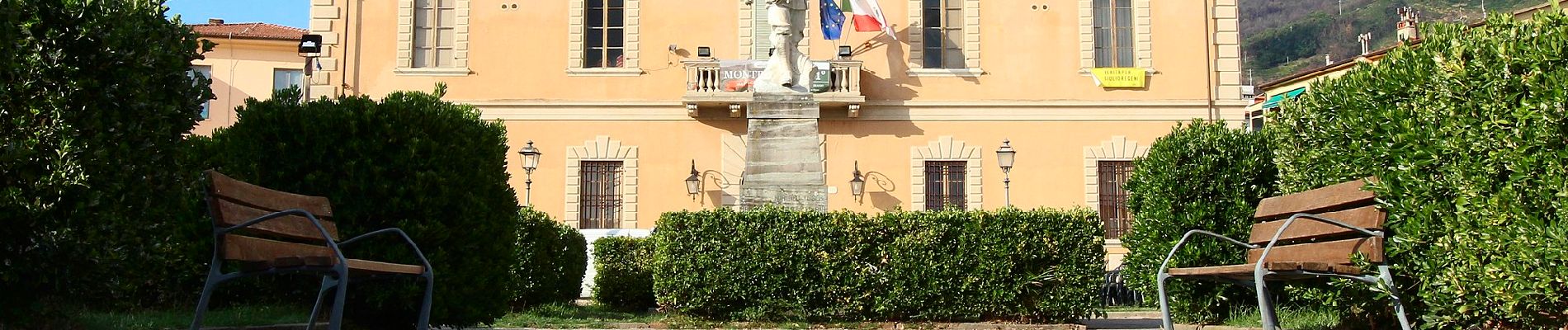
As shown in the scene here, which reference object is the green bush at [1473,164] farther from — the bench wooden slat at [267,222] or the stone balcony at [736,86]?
the stone balcony at [736,86]

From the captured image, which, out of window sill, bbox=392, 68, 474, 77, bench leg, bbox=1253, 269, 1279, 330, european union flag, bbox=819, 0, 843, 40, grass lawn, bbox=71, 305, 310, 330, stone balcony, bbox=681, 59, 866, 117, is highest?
european union flag, bbox=819, 0, 843, 40

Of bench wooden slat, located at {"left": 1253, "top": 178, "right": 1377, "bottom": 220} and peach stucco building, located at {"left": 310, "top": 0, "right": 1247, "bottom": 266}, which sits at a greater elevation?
peach stucco building, located at {"left": 310, "top": 0, "right": 1247, "bottom": 266}

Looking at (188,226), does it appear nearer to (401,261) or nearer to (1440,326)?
(401,261)

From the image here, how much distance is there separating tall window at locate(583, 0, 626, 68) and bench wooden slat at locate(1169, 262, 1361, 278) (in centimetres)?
1825

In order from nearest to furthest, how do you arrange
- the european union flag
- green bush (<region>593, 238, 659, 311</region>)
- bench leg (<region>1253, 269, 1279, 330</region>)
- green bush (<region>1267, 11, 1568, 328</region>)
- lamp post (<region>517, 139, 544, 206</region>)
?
green bush (<region>1267, 11, 1568, 328</region>) → bench leg (<region>1253, 269, 1279, 330</region>) → green bush (<region>593, 238, 659, 311</region>) → lamp post (<region>517, 139, 544, 206</region>) → the european union flag

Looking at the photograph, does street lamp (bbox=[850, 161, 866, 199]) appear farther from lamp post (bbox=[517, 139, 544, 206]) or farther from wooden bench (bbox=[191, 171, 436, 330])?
wooden bench (bbox=[191, 171, 436, 330])


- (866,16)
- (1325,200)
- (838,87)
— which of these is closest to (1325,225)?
(1325,200)

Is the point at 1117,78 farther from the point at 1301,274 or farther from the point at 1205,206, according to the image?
the point at 1301,274

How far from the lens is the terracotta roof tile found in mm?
34812

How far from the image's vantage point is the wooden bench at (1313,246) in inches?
213

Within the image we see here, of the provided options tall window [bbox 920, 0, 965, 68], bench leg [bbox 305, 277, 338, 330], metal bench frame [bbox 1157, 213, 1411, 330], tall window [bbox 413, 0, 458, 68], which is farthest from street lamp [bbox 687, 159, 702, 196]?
bench leg [bbox 305, 277, 338, 330]

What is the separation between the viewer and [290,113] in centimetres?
698

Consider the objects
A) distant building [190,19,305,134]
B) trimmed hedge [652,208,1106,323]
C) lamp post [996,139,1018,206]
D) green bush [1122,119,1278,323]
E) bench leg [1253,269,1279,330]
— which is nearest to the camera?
bench leg [1253,269,1279,330]

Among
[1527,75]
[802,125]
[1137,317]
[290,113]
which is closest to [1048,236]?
[802,125]
